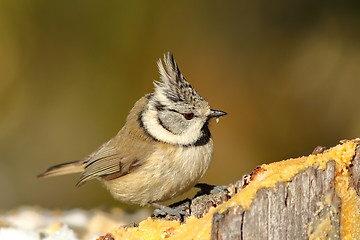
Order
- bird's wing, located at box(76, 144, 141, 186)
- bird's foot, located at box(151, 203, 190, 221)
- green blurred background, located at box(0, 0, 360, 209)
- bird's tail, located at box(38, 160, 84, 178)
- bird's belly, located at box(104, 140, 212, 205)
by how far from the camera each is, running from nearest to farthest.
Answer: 1. bird's foot, located at box(151, 203, 190, 221)
2. bird's belly, located at box(104, 140, 212, 205)
3. bird's wing, located at box(76, 144, 141, 186)
4. bird's tail, located at box(38, 160, 84, 178)
5. green blurred background, located at box(0, 0, 360, 209)

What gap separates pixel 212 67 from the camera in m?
6.43

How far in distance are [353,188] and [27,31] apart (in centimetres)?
438

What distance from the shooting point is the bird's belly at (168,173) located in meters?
3.85

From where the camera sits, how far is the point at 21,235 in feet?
12.8

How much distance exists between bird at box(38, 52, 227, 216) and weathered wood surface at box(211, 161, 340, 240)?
1229 millimetres

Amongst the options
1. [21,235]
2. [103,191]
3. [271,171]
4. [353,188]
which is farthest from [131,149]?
[103,191]

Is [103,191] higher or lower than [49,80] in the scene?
lower

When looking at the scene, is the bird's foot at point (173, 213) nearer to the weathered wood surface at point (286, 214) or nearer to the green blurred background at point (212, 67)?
the weathered wood surface at point (286, 214)

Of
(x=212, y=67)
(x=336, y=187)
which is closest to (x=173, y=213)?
(x=336, y=187)

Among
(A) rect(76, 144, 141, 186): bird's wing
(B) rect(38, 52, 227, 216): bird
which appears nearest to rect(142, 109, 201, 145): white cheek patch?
(B) rect(38, 52, 227, 216): bird

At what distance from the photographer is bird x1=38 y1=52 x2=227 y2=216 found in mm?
3869

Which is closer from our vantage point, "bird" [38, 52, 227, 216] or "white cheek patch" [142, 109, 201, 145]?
"bird" [38, 52, 227, 216]

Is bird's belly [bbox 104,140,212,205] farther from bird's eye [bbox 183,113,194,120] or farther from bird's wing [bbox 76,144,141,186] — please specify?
bird's eye [bbox 183,113,194,120]

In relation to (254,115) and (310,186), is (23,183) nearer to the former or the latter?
(254,115)
